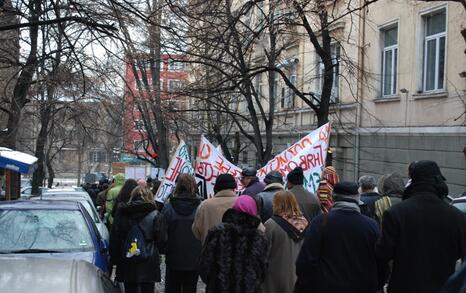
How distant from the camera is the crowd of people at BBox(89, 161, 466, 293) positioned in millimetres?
4934

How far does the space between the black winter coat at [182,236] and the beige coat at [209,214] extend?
0.58m

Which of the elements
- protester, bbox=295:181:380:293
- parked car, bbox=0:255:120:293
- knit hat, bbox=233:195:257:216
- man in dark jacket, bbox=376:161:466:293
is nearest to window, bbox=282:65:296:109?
knit hat, bbox=233:195:257:216

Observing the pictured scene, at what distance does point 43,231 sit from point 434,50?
1225cm

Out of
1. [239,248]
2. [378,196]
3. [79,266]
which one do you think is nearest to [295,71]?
[378,196]

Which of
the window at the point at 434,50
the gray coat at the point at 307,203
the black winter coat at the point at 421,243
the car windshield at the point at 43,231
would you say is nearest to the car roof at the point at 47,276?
the black winter coat at the point at 421,243

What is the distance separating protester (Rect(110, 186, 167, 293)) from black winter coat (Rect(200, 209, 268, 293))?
1833mm

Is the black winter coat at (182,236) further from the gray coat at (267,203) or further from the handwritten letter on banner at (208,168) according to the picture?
the handwritten letter on banner at (208,168)

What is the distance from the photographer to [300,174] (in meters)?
7.48

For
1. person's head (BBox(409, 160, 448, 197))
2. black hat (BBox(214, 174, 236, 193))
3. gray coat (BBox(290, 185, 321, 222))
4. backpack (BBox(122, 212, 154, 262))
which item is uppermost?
person's head (BBox(409, 160, 448, 197))

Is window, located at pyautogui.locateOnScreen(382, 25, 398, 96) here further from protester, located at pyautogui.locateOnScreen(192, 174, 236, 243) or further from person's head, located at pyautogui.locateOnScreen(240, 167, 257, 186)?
protester, located at pyautogui.locateOnScreen(192, 174, 236, 243)

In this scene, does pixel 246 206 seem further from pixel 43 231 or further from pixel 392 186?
pixel 43 231

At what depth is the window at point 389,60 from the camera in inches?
751

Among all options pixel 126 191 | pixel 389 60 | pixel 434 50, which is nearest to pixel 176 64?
pixel 389 60

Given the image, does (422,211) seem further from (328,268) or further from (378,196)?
(378,196)
